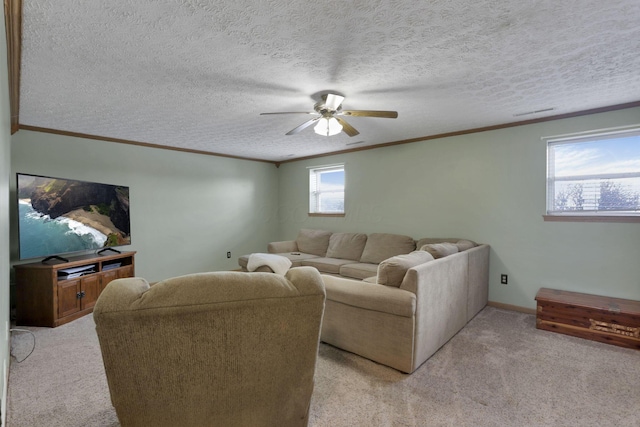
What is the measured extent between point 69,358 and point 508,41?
3929 mm

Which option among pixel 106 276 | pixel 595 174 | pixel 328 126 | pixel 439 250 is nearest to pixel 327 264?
pixel 439 250

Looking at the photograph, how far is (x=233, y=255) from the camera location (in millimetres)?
5625

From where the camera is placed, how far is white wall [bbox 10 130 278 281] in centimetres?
371

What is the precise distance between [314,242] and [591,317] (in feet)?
11.6

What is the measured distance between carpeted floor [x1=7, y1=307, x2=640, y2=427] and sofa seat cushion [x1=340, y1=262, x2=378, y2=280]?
1257 mm

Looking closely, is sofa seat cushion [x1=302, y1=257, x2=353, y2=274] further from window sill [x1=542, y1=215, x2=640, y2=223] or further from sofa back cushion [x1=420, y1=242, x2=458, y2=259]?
window sill [x1=542, y1=215, x2=640, y2=223]

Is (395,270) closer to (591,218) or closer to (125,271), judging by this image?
(591,218)

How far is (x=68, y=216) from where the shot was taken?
3.42 meters

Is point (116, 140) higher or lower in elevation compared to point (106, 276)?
higher

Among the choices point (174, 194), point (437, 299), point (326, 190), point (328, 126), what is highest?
point (328, 126)

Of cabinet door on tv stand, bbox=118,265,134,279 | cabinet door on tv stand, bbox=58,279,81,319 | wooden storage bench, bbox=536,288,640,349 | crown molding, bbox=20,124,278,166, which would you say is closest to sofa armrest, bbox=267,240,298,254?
crown molding, bbox=20,124,278,166

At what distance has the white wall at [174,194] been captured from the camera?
3.71 meters

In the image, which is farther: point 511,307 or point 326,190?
point 326,190

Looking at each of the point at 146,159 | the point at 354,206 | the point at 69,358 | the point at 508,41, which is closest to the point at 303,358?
the point at 508,41
